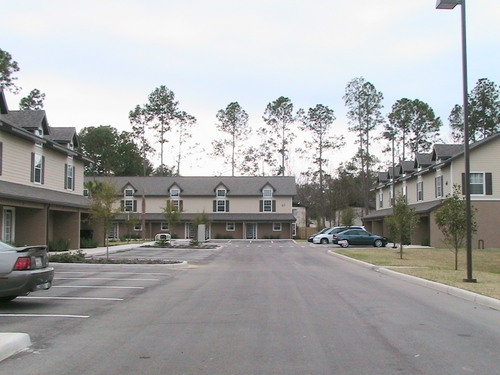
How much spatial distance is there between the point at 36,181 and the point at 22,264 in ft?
68.6

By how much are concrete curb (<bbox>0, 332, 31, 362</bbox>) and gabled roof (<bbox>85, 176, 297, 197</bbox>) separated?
2287 inches

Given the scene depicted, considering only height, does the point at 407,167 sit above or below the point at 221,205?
above

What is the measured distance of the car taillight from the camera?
1070 centimetres

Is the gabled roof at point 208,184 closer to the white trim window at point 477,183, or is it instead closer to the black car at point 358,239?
the black car at point 358,239

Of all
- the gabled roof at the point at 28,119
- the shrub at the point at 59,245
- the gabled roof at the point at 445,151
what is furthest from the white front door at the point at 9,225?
the gabled roof at the point at 445,151

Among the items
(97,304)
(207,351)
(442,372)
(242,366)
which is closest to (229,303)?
(97,304)

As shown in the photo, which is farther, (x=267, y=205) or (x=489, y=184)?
(x=267, y=205)

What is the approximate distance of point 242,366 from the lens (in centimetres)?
673

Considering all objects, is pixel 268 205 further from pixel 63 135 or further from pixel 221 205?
pixel 63 135

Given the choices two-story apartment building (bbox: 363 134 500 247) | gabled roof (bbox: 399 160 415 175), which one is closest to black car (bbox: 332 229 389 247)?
two-story apartment building (bbox: 363 134 500 247)

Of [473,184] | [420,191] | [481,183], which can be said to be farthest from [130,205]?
[481,183]

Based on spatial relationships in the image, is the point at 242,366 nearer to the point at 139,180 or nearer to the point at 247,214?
the point at 247,214

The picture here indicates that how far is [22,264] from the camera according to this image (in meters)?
10.8

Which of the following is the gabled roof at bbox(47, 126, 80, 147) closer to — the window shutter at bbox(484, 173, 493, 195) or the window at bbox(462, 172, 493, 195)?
the window at bbox(462, 172, 493, 195)
